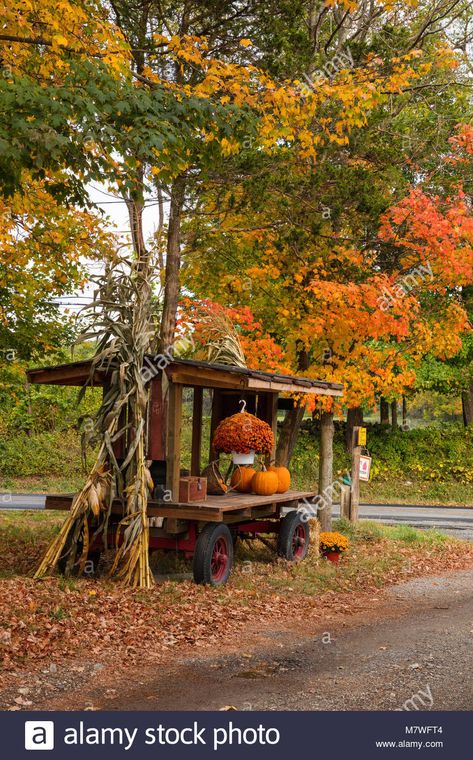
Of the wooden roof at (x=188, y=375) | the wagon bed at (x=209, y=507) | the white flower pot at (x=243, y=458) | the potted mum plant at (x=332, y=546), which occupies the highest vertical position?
the wooden roof at (x=188, y=375)

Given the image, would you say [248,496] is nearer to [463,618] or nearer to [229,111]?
[463,618]

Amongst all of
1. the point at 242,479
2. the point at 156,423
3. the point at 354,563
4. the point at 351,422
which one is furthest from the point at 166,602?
the point at 351,422

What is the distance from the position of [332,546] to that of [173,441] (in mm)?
4073

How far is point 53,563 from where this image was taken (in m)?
10.2

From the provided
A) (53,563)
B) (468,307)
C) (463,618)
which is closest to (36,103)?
(53,563)

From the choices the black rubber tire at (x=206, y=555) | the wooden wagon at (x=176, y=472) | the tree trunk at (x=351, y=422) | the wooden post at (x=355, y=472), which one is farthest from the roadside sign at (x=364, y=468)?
the tree trunk at (x=351, y=422)

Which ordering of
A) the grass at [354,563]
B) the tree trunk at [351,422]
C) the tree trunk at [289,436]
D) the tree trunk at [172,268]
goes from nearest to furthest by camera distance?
1. the grass at [354,563]
2. the tree trunk at [172,268]
3. the tree trunk at [289,436]
4. the tree trunk at [351,422]

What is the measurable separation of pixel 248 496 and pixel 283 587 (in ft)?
5.36

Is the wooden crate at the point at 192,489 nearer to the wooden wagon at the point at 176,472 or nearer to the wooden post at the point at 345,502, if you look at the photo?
the wooden wagon at the point at 176,472

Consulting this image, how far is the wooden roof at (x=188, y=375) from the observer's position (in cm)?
1049

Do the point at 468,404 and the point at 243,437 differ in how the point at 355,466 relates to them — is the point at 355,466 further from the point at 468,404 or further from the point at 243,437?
the point at 468,404

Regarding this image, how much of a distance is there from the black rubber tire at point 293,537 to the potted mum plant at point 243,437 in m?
1.30

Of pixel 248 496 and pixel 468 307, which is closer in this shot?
pixel 248 496

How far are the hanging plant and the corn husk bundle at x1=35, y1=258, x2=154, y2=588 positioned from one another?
5.25ft
